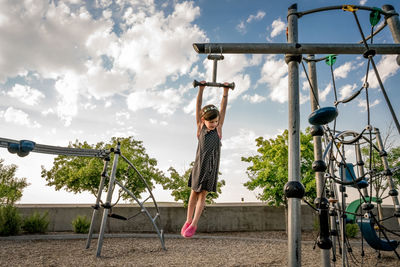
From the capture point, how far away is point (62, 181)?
1107 centimetres

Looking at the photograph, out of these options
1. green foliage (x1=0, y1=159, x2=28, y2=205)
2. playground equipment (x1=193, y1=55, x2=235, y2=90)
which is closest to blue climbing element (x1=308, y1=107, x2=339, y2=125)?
playground equipment (x1=193, y1=55, x2=235, y2=90)

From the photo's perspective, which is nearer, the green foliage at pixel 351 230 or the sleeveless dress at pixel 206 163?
the sleeveless dress at pixel 206 163

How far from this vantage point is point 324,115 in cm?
196

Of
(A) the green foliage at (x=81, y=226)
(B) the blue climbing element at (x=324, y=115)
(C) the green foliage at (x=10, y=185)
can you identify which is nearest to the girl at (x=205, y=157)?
(B) the blue climbing element at (x=324, y=115)

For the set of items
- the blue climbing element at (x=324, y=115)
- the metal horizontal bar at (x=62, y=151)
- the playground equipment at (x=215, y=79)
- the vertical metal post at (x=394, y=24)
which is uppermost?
the vertical metal post at (x=394, y=24)

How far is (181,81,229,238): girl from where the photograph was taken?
277 centimetres

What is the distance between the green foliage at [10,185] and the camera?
1094 cm

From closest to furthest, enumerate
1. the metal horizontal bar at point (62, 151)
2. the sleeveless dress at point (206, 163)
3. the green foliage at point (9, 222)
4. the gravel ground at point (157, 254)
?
1. the sleeveless dress at point (206, 163)
2. the metal horizontal bar at point (62, 151)
3. the gravel ground at point (157, 254)
4. the green foliage at point (9, 222)

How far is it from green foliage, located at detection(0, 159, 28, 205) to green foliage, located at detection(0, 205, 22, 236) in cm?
222

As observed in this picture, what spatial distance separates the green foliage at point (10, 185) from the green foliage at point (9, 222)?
2220mm

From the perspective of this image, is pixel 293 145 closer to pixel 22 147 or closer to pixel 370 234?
pixel 22 147

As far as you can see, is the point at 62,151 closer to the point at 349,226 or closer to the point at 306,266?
the point at 306,266

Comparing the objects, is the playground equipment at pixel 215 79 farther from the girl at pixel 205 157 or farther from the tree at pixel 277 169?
the tree at pixel 277 169

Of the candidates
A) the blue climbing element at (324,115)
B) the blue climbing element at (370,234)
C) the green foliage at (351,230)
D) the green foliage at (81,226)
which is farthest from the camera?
the green foliage at (81,226)
